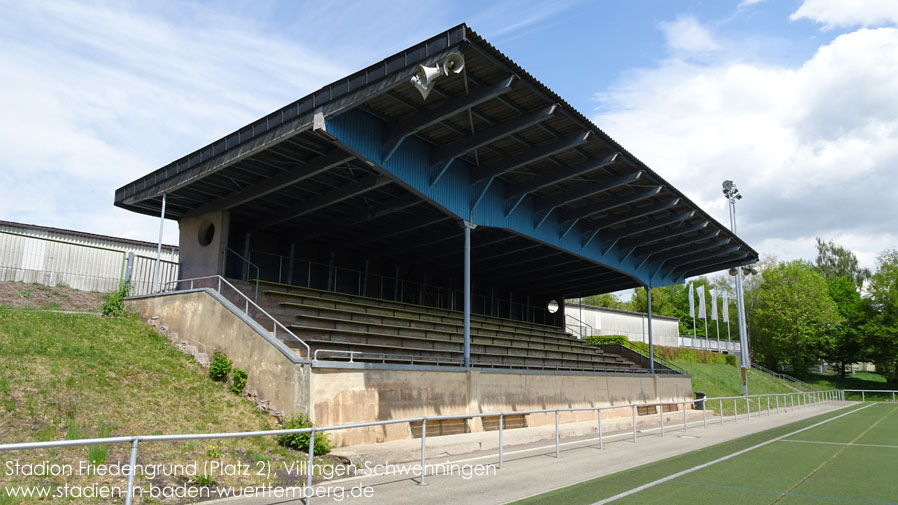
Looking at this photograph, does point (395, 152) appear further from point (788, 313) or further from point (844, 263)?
point (844, 263)

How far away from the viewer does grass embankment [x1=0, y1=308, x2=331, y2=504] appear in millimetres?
8805

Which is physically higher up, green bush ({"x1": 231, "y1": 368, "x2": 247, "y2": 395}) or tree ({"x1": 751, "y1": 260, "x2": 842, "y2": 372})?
tree ({"x1": 751, "y1": 260, "x2": 842, "y2": 372})

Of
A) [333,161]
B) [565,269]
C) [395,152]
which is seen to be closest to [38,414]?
[333,161]

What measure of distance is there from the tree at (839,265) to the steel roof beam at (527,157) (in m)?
80.8

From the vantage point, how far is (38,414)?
9773 millimetres

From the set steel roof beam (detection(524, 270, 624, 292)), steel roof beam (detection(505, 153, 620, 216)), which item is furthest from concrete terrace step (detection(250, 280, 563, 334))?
steel roof beam (detection(505, 153, 620, 216))

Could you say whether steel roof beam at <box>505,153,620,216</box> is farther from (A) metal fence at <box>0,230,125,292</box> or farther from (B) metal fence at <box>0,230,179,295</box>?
(A) metal fence at <box>0,230,125,292</box>

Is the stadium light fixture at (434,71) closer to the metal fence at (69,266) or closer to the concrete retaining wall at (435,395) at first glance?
the concrete retaining wall at (435,395)

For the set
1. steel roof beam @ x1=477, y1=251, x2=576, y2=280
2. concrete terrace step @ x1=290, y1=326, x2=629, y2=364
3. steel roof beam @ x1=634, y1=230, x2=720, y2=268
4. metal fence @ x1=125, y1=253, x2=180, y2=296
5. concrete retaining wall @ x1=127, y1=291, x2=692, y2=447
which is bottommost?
concrete retaining wall @ x1=127, y1=291, x2=692, y2=447

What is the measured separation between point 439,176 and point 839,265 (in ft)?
283

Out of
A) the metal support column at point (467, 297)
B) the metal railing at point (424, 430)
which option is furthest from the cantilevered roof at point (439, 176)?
the metal railing at point (424, 430)

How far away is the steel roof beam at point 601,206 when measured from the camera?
21828 millimetres

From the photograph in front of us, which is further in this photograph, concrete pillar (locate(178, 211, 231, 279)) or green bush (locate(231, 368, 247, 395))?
concrete pillar (locate(178, 211, 231, 279))

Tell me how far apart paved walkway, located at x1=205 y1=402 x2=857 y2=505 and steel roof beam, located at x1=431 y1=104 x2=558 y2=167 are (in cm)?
831
